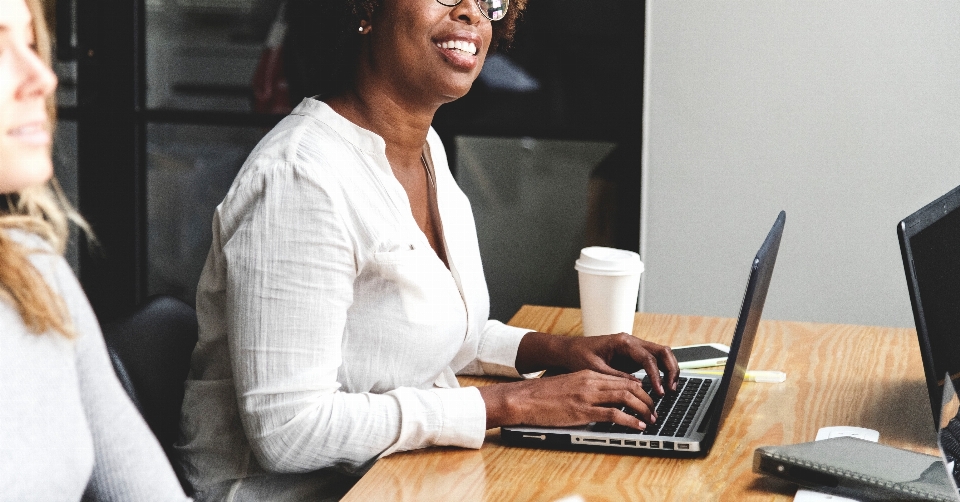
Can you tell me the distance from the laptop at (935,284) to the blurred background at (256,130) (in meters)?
1.45

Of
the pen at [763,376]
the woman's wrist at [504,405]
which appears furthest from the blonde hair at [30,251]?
the pen at [763,376]

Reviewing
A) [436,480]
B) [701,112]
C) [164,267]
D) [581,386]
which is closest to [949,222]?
[581,386]

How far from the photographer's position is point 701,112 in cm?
271

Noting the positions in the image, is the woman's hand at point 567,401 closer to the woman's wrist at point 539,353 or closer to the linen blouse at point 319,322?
the linen blouse at point 319,322

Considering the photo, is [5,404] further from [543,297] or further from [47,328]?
[543,297]

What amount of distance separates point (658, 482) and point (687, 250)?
5.50 feet

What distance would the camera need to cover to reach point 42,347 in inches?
31.3

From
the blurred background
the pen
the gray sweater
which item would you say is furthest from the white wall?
the gray sweater

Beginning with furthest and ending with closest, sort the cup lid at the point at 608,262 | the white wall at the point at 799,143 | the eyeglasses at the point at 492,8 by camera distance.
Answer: the white wall at the point at 799,143 → the cup lid at the point at 608,262 → the eyeglasses at the point at 492,8

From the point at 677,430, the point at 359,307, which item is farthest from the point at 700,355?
the point at 359,307

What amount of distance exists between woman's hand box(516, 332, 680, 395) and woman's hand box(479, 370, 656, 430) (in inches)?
3.8

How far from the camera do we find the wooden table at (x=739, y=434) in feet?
3.78

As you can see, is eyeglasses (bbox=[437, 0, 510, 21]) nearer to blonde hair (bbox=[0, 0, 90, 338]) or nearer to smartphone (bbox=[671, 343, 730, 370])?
smartphone (bbox=[671, 343, 730, 370])

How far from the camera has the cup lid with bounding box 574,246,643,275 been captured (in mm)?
1758
